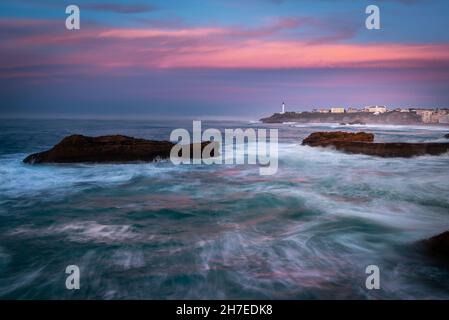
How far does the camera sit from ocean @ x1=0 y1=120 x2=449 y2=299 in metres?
5.20

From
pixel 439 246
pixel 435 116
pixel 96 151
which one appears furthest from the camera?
pixel 435 116

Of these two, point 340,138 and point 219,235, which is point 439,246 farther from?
point 340,138

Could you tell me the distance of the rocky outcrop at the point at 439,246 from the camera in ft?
18.5

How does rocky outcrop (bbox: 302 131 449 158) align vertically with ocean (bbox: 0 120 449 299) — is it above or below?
above

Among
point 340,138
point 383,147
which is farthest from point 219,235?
point 340,138

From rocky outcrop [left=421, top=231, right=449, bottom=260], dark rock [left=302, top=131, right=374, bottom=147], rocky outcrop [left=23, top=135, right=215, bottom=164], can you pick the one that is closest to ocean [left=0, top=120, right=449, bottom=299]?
rocky outcrop [left=421, top=231, right=449, bottom=260]

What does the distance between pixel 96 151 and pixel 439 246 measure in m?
15.6

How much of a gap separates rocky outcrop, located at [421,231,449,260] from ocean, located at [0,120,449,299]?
0.72ft

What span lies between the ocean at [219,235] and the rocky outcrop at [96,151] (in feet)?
7.29

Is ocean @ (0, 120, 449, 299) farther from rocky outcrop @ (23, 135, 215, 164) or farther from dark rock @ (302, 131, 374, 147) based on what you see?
dark rock @ (302, 131, 374, 147)

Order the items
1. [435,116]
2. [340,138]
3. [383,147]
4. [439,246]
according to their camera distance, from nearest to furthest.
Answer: [439,246]
[383,147]
[340,138]
[435,116]

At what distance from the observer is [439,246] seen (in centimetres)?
580

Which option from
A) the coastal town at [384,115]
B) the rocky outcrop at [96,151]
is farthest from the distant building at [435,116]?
the rocky outcrop at [96,151]

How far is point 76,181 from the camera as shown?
45.1 feet
